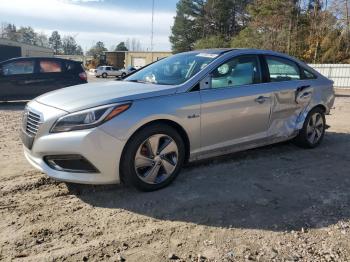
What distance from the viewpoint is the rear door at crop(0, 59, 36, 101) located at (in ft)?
41.9

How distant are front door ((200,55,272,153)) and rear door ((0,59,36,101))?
935cm

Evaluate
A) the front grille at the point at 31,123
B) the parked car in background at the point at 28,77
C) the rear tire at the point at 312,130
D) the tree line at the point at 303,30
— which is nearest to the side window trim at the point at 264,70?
the rear tire at the point at 312,130

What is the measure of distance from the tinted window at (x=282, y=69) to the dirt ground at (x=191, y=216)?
130 cm

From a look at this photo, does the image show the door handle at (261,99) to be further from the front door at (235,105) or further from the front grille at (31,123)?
the front grille at (31,123)

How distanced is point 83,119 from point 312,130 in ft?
13.2

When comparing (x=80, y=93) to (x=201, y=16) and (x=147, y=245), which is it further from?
(x=201, y=16)

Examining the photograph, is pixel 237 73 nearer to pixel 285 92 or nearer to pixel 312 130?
pixel 285 92

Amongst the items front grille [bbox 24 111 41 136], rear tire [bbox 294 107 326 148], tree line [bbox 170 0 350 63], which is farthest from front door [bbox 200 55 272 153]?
tree line [bbox 170 0 350 63]

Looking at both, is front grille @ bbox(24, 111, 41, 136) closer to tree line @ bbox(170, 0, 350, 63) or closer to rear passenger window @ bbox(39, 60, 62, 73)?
rear passenger window @ bbox(39, 60, 62, 73)

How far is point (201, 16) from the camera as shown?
65.3 meters

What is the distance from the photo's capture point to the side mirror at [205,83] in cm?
481

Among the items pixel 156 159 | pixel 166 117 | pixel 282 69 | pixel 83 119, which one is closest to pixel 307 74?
pixel 282 69

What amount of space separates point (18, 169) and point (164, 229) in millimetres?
2559

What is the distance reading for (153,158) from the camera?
4379 mm
